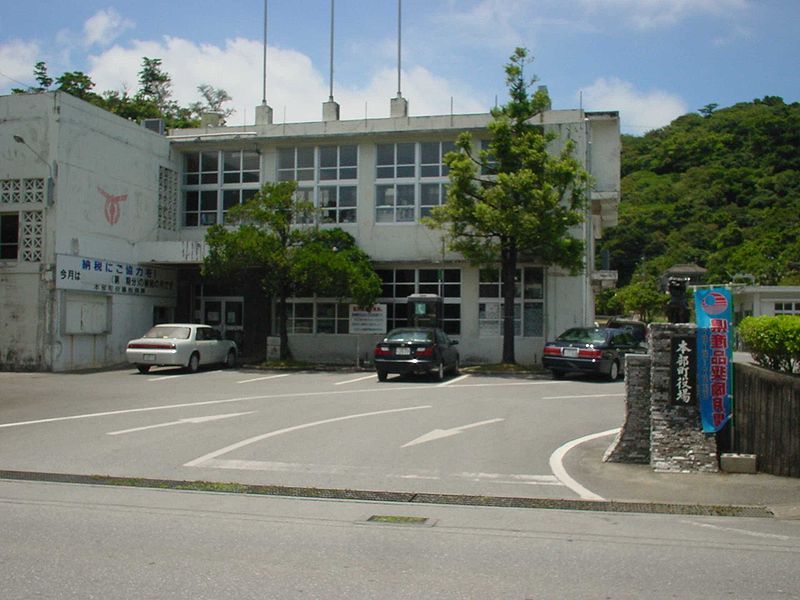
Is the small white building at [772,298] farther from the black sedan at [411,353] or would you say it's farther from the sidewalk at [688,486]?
the sidewalk at [688,486]

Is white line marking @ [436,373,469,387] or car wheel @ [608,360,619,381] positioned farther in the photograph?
car wheel @ [608,360,619,381]

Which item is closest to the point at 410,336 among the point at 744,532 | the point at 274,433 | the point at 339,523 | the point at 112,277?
the point at 274,433

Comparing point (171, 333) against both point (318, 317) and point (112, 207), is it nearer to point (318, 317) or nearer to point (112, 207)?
point (112, 207)

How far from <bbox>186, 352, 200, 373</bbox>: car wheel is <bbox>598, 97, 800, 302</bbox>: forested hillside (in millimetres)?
50403

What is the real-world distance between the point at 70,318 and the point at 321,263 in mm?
8322

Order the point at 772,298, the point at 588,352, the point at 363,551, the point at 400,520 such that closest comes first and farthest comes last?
the point at 363,551, the point at 400,520, the point at 588,352, the point at 772,298

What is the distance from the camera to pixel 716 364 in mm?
9789

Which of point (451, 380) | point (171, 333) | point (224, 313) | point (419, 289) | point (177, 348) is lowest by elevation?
point (451, 380)

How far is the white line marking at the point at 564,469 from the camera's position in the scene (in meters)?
8.79

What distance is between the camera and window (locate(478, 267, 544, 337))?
29.0 metres

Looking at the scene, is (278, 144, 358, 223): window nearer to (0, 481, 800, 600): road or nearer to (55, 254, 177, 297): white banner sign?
(55, 254, 177, 297): white banner sign

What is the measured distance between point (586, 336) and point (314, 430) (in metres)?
12.0

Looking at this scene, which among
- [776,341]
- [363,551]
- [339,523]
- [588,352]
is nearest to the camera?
[363,551]

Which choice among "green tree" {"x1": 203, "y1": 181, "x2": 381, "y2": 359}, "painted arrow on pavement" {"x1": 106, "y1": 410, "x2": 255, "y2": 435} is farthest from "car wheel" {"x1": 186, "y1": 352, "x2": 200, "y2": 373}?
"painted arrow on pavement" {"x1": 106, "y1": 410, "x2": 255, "y2": 435}
